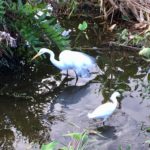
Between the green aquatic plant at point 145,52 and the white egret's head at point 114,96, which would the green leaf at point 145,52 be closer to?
the green aquatic plant at point 145,52

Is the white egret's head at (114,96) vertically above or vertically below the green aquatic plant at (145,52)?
below

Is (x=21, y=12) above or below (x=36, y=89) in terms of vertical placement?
above

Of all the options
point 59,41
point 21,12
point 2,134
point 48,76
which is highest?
point 21,12

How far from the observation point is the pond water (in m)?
5.07

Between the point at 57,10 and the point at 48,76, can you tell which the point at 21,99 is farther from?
the point at 57,10

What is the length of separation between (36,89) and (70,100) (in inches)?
19.9

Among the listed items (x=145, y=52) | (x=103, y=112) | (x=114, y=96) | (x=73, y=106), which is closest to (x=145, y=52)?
(x=145, y=52)

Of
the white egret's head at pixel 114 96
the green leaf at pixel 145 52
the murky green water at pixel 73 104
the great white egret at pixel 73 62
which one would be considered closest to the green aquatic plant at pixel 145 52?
the green leaf at pixel 145 52

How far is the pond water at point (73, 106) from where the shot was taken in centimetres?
507

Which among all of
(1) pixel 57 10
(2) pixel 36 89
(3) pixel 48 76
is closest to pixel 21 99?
(2) pixel 36 89

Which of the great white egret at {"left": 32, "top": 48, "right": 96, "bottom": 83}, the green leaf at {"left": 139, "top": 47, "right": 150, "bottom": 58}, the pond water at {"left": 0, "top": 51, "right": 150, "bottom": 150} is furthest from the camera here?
the green leaf at {"left": 139, "top": 47, "right": 150, "bottom": 58}

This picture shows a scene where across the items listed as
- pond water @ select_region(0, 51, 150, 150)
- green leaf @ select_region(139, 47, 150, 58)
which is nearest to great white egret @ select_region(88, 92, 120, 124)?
pond water @ select_region(0, 51, 150, 150)

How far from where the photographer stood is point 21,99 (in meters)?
5.83

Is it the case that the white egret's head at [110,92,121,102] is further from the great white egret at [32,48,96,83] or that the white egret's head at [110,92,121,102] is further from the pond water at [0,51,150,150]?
the great white egret at [32,48,96,83]
